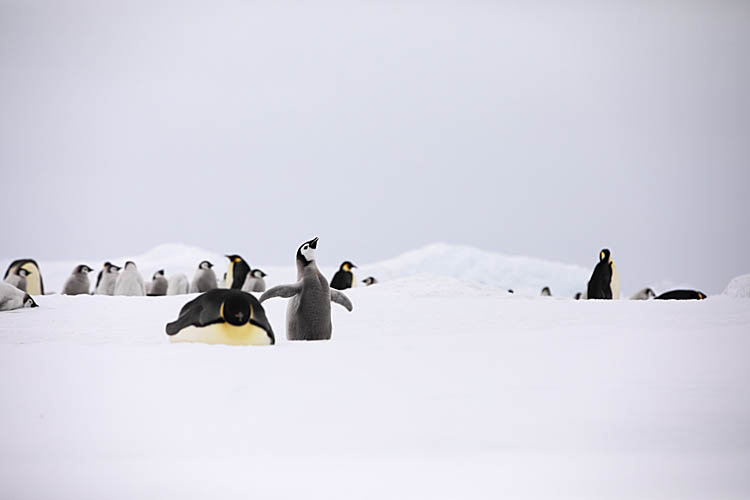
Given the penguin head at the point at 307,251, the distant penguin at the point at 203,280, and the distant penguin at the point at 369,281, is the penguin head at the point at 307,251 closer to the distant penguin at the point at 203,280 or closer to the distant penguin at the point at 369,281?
the distant penguin at the point at 203,280

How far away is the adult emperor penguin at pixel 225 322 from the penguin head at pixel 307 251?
17.9 inches

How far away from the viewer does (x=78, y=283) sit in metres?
7.48

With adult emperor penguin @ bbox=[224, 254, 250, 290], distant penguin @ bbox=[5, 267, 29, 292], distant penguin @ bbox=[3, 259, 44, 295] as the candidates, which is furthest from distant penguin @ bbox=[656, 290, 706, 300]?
distant penguin @ bbox=[3, 259, 44, 295]

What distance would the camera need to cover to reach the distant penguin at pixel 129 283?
7160mm

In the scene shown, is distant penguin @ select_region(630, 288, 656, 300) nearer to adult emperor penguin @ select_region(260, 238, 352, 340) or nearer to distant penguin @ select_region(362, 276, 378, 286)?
distant penguin @ select_region(362, 276, 378, 286)

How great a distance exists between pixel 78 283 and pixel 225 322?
18.4 feet

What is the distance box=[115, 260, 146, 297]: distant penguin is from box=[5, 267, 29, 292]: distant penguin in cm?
86

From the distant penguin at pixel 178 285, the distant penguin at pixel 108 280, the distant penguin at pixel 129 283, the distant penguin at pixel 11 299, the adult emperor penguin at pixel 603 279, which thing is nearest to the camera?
the distant penguin at pixel 11 299

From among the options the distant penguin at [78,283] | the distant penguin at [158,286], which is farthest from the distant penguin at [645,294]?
the distant penguin at [78,283]

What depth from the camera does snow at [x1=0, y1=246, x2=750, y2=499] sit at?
5.01 ft

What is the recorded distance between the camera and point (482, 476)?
5.05 feet

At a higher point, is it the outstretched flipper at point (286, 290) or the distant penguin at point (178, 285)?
the distant penguin at point (178, 285)

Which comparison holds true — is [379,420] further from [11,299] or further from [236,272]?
[236,272]

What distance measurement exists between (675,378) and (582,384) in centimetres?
30
